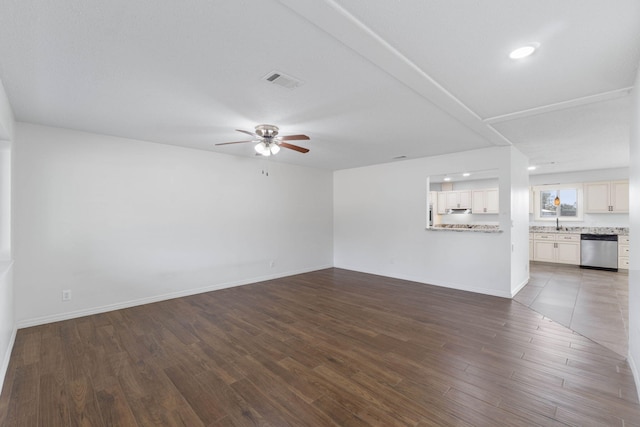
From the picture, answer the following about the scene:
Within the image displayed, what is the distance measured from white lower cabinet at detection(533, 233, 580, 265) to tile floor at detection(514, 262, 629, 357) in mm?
466

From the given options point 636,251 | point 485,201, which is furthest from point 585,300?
point 485,201

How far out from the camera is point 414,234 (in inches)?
226

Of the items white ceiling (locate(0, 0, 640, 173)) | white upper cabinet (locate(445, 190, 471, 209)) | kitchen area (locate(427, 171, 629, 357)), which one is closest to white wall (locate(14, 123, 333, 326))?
white ceiling (locate(0, 0, 640, 173))

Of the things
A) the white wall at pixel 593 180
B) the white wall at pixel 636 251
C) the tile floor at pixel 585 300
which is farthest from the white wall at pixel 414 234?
the white wall at pixel 593 180

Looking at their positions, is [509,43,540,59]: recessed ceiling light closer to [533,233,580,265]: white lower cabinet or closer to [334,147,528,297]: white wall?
[334,147,528,297]: white wall

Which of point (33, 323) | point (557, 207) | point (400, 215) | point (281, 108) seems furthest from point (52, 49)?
point (557, 207)

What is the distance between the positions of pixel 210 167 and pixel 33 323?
312cm

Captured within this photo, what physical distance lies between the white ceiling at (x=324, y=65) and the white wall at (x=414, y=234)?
1.62m

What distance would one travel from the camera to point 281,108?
9.76 ft

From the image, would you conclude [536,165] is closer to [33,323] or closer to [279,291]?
[279,291]

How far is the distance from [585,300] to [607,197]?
421 cm

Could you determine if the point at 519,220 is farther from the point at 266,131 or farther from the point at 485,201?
the point at 266,131

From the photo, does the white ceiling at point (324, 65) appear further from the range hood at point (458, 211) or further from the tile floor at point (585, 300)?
the range hood at point (458, 211)

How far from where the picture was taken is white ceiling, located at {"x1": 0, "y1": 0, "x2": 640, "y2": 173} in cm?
158
